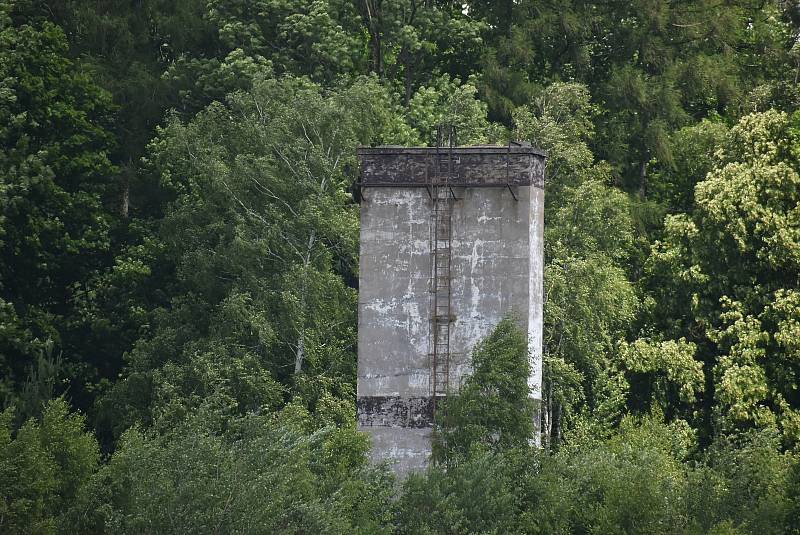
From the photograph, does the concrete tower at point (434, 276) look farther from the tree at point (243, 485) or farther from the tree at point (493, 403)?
the tree at point (243, 485)

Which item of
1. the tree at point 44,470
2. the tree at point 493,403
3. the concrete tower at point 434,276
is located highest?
the concrete tower at point 434,276

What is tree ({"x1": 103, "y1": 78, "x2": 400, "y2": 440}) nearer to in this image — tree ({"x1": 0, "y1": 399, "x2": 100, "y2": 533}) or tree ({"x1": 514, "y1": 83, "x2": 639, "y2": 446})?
tree ({"x1": 0, "y1": 399, "x2": 100, "y2": 533})

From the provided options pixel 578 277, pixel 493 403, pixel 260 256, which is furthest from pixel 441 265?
pixel 260 256

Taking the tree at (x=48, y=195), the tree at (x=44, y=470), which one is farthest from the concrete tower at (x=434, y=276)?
the tree at (x=48, y=195)

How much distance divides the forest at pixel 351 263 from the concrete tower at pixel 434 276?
1019 mm

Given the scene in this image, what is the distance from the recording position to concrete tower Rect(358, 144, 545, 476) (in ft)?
158

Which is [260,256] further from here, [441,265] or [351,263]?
[441,265]

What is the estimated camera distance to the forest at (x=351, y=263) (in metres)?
47.3

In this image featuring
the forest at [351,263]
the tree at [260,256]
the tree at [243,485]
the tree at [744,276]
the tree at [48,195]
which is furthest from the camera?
the tree at [48,195]

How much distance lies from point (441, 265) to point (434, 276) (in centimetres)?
28

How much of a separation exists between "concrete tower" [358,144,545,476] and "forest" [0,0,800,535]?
102 cm

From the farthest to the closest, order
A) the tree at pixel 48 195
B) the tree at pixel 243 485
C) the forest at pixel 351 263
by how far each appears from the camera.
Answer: the tree at pixel 48 195 < the forest at pixel 351 263 < the tree at pixel 243 485

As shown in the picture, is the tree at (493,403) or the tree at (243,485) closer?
the tree at (243,485)

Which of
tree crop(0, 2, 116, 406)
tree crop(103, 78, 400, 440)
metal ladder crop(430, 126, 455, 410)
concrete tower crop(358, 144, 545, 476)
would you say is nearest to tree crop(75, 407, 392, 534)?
concrete tower crop(358, 144, 545, 476)
